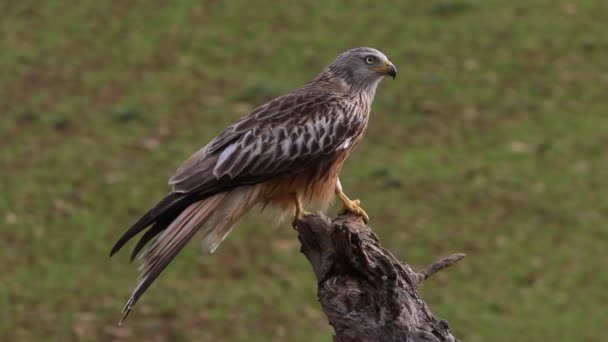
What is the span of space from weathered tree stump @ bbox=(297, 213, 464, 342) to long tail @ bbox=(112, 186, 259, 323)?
41.2 inches

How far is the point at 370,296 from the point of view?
22.1 feet

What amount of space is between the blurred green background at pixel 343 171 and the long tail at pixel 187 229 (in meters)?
A: 4.43

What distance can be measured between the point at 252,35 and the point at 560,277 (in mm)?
6351

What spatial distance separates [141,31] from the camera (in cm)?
1783

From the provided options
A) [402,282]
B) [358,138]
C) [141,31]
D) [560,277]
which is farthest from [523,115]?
[402,282]

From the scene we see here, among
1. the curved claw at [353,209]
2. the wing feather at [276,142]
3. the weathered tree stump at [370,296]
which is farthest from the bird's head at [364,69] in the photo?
the weathered tree stump at [370,296]

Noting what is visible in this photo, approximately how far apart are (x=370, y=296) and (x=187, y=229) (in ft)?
4.89

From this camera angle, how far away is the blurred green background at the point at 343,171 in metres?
12.9

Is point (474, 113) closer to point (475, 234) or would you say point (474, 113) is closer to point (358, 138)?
point (475, 234)

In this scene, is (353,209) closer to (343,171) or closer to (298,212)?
(298,212)

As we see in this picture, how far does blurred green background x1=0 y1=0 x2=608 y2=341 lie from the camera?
12.9 meters

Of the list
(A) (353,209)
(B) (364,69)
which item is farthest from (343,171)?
(A) (353,209)

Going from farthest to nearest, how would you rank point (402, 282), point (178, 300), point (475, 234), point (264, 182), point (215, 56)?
point (215, 56) < point (475, 234) < point (178, 300) < point (264, 182) < point (402, 282)

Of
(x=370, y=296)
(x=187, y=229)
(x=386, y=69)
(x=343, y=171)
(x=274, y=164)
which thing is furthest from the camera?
(x=343, y=171)
